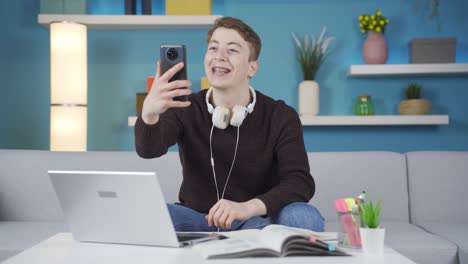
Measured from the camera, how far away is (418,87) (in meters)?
3.94

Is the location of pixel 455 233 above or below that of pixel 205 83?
below

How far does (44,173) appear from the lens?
2852mm

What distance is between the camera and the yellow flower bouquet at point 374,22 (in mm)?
3926

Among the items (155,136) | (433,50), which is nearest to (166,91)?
(155,136)

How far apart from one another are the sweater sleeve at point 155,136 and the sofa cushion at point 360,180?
2.93 feet

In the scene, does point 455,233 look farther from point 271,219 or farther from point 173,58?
point 173,58

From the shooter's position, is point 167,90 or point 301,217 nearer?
point 167,90

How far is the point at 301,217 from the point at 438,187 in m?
1.23

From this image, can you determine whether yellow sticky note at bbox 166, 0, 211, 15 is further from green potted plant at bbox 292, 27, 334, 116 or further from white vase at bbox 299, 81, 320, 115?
white vase at bbox 299, 81, 320, 115

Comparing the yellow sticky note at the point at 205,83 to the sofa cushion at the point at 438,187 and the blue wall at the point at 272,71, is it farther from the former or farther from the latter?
the sofa cushion at the point at 438,187

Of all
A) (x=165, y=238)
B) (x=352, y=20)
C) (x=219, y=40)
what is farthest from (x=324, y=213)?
(x=352, y=20)

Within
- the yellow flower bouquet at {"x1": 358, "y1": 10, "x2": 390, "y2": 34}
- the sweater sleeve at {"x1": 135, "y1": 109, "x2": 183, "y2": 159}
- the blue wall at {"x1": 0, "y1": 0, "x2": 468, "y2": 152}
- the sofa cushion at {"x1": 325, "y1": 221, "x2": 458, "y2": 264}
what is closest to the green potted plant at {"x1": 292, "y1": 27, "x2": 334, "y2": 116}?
the blue wall at {"x1": 0, "y1": 0, "x2": 468, "y2": 152}

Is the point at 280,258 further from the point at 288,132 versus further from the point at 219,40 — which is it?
the point at 219,40

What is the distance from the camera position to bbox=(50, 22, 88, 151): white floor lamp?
3.62 metres
